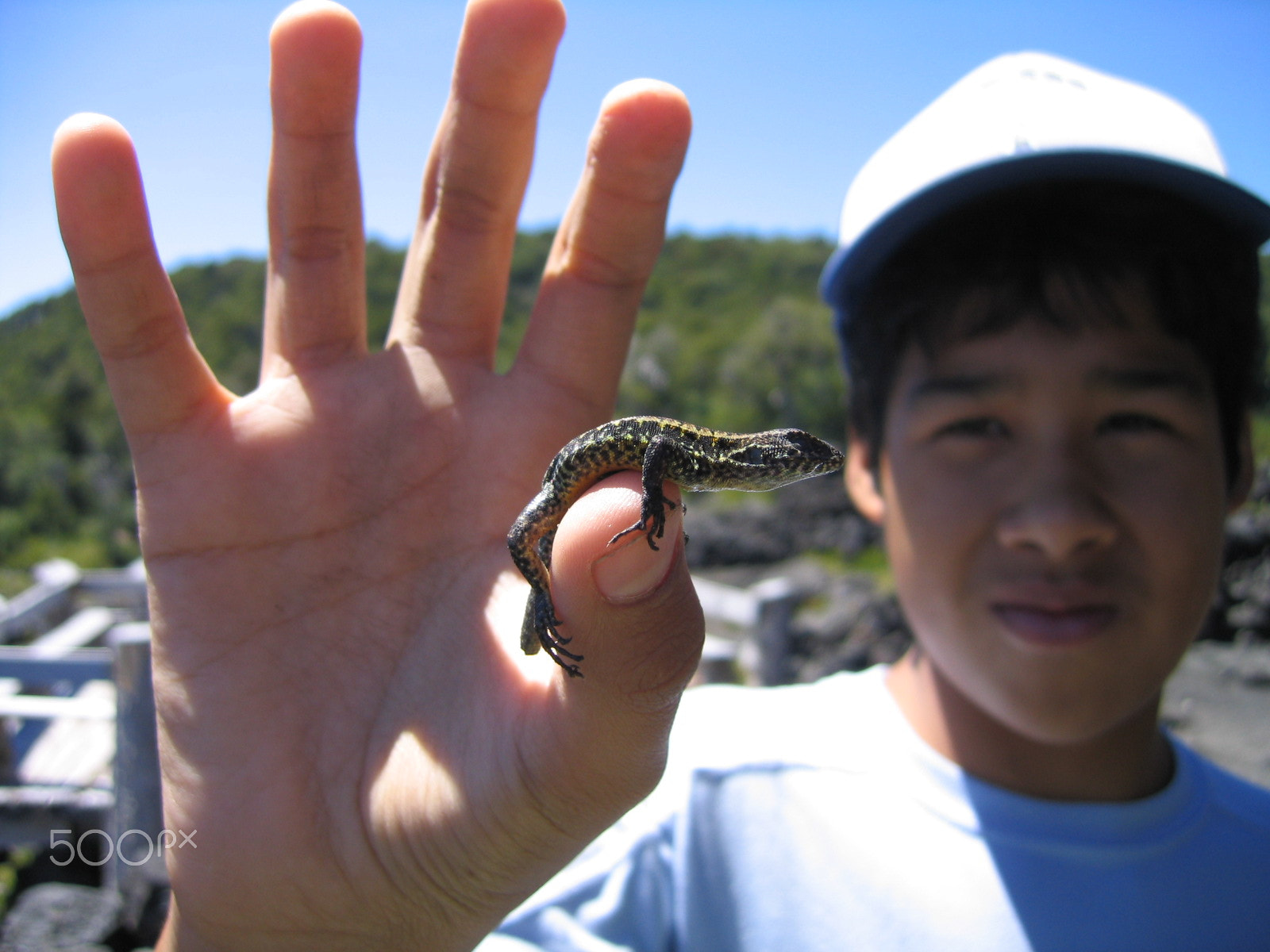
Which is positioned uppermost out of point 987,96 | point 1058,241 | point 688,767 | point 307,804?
point 987,96

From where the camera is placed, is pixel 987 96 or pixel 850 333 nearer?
pixel 987 96

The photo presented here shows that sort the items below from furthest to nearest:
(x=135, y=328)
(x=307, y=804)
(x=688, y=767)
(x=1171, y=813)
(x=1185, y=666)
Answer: (x=1185, y=666), (x=688, y=767), (x=1171, y=813), (x=135, y=328), (x=307, y=804)

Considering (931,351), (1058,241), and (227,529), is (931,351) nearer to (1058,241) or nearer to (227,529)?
(1058,241)

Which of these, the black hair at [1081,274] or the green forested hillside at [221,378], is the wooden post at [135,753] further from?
the green forested hillside at [221,378]

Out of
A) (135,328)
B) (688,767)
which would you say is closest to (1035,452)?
(688,767)

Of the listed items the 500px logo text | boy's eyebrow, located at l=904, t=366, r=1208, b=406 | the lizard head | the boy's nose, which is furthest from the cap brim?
the 500px logo text

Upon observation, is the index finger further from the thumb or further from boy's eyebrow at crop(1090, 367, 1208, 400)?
boy's eyebrow at crop(1090, 367, 1208, 400)

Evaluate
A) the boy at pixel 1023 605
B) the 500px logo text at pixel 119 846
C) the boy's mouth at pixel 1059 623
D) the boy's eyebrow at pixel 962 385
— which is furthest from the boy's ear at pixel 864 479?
the 500px logo text at pixel 119 846
